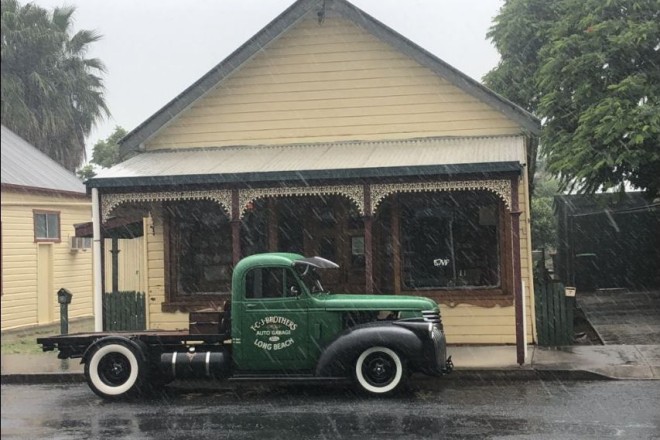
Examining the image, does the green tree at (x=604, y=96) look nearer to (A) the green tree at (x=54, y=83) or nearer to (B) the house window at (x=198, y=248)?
(B) the house window at (x=198, y=248)

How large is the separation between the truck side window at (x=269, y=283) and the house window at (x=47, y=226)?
1347cm

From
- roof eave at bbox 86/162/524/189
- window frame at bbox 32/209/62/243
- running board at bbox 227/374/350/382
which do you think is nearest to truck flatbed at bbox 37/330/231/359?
running board at bbox 227/374/350/382

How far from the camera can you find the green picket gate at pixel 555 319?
14.4 metres

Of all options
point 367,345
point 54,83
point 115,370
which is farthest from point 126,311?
point 54,83

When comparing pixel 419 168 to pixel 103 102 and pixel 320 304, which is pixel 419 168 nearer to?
pixel 320 304

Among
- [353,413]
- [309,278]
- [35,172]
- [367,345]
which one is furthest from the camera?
[35,172]

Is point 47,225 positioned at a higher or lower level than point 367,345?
higher

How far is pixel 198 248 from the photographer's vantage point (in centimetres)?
1638

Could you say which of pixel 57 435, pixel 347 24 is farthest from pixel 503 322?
pixel 57 435

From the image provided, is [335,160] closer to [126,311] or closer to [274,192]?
[274,192]

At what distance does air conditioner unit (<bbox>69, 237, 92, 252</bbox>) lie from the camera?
2383cm

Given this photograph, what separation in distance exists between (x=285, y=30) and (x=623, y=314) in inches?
411

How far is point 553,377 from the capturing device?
1152cm

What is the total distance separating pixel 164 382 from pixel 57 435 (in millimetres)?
2935
